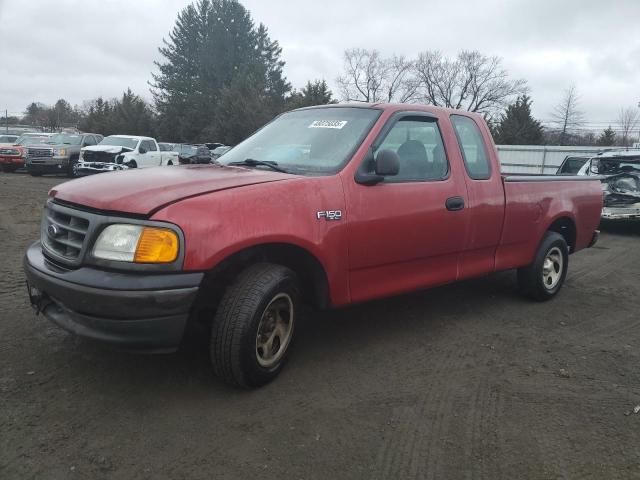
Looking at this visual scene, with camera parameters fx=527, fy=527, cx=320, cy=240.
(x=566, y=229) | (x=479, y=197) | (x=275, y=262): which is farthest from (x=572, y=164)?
(x=275, y=262)

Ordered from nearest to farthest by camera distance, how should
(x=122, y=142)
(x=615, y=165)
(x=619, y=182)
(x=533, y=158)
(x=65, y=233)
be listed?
1. (x=65, y=233)
2. (x=619, y=182)
3. (x=615, y=165)
4. (x=122, y=142)
5. (x=533, y=158)

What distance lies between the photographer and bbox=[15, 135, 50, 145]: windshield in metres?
21.5

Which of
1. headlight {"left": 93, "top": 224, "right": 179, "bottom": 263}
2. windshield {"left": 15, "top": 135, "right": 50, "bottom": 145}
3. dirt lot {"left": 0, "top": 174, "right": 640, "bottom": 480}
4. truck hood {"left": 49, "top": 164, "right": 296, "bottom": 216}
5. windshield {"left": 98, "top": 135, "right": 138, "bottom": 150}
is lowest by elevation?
dirt lot {"left": 0, "top": 174, "right": 640, "bottom": 480}

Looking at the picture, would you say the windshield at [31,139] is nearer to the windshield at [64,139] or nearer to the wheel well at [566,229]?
the windshield at [64,139]

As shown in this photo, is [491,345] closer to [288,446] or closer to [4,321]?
[288,446]

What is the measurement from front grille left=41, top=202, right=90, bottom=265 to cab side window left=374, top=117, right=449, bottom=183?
6.77 ft

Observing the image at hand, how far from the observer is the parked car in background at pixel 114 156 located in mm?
17703

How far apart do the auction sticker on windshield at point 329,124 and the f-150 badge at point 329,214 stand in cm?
84

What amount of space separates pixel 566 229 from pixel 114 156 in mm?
15651

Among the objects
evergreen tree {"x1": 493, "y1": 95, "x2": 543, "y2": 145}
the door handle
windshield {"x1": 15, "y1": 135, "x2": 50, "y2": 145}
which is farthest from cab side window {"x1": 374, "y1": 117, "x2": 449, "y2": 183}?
evergreen tree {"x1": 493, "y1": 95, "x2": 543, "y2": 145}

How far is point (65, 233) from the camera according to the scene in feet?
10.3

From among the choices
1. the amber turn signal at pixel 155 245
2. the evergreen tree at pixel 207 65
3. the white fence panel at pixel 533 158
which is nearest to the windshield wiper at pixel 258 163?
the amber turn signal at pixel 155 245

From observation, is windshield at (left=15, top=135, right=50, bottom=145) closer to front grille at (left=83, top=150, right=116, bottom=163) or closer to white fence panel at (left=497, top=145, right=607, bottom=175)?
front grille at (left=83, top=150, right=116, bottom=163)

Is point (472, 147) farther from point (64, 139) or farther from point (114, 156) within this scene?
point (64, 139)
